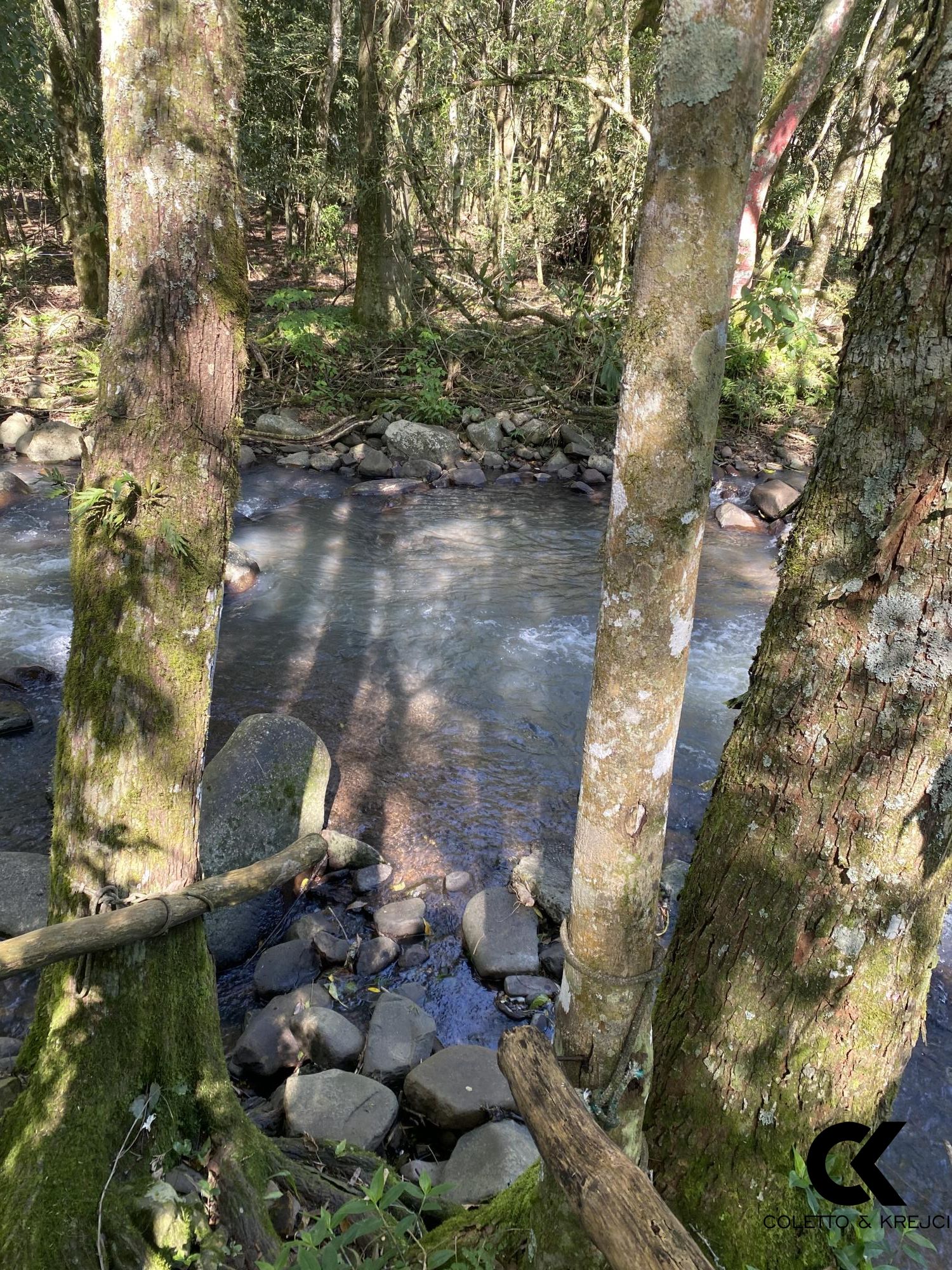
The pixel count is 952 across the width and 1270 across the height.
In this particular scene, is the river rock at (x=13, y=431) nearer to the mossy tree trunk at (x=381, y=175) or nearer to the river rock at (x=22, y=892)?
the mossy tree trunk at (x=381, y=175)

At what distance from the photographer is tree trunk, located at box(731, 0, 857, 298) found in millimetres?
10812

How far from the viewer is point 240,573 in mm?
8070

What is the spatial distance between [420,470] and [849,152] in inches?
347

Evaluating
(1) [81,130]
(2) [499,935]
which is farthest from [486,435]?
(2) [499,935]

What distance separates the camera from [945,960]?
4.28m

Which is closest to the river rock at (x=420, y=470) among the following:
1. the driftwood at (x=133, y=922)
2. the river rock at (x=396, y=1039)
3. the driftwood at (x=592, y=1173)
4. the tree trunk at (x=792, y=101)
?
the tree trunk at (x=792, y=101)

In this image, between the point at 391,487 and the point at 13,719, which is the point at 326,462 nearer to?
the point at 391,487

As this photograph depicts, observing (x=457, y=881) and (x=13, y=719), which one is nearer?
(x=457, y=881)

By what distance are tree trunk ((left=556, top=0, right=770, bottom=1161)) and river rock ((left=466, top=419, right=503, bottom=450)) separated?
32.8ft

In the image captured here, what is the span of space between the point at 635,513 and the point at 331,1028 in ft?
9.57

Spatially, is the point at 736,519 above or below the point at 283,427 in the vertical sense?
below

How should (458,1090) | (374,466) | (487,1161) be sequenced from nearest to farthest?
(487,1161) → (458,1090) → (374,466)

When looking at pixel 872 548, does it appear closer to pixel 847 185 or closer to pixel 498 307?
pixel 498 307

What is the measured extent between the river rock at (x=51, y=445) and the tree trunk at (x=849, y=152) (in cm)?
1044
